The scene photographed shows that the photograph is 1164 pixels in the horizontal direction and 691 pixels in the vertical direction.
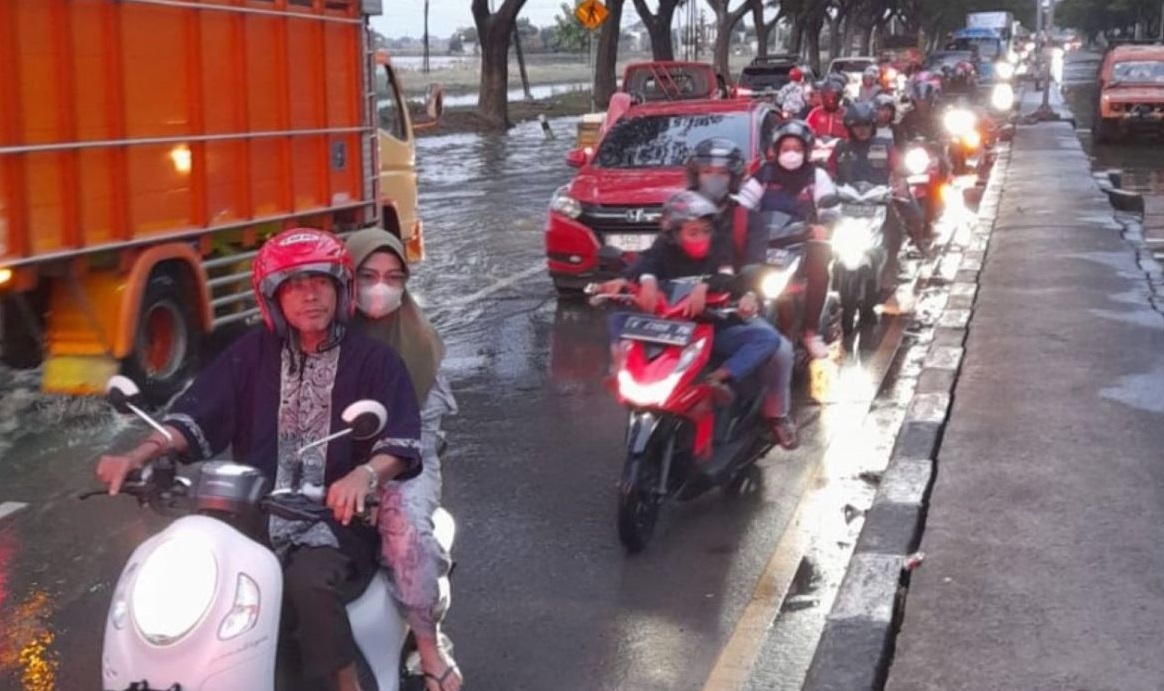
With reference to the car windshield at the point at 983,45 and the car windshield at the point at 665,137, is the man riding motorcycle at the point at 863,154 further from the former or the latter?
the car windshield at the point at 983,45

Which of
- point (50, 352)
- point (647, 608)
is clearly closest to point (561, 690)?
point (647, 608)

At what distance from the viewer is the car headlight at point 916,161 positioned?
568 inches

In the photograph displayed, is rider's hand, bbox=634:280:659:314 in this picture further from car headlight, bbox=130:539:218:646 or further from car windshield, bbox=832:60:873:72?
car windshield, bbox=832:60:873:72

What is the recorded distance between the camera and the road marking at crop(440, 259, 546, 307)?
492 inches

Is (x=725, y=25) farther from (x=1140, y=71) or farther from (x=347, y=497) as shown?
(x=347, y=497)

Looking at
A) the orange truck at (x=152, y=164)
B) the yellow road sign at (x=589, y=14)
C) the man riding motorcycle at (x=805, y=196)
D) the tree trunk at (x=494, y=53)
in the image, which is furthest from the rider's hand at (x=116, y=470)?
Answer: the tree trunk at (x=494, y=53)

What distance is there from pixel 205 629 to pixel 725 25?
5080 centimetres

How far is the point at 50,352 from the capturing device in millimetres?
8602

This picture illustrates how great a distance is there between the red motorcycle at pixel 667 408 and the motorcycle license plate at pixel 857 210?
15.3 ft

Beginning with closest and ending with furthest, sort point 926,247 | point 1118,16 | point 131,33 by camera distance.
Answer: point 131,33
point 926,247
point 1118,16

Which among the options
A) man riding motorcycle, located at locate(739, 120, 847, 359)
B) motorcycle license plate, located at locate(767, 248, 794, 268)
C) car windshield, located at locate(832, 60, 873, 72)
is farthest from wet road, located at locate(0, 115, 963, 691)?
car windshield, located at locate(832, 60, 873, 72)

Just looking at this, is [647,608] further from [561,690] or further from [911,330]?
[911,330]

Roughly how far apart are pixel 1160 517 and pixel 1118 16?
119818 millimetres

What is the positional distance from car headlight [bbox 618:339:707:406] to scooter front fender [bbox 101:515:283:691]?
2867mm
